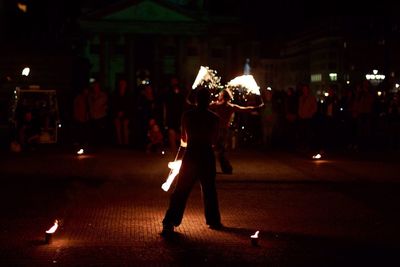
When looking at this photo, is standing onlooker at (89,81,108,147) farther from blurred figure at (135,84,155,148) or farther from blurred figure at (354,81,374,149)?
blurred figure at (354,81,374,149)

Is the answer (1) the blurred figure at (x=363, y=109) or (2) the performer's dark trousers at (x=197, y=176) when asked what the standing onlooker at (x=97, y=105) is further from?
(2) the performer's dark trousers at (x=197, y=176)

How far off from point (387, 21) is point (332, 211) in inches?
799

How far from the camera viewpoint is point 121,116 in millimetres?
24688

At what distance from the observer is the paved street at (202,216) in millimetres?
9102

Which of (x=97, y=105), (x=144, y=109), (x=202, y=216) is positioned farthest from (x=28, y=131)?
(x=202, y=216)

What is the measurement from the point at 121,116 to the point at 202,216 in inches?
515

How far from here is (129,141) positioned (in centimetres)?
2533

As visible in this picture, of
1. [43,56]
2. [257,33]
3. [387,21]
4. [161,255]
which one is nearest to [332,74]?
[257,33]

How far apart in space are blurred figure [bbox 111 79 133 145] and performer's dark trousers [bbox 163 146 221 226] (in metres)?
13.9

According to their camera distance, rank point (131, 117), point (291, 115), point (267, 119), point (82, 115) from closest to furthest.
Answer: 1. point (82, 115)
2. point (291, 115)
3. point (267, 119)
4. point (131, 117)

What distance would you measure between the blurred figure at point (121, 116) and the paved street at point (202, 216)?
481 centimetres

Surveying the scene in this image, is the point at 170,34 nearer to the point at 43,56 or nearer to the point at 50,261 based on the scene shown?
the point at 43,56

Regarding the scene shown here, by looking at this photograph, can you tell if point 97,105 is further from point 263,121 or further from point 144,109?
point 263,121

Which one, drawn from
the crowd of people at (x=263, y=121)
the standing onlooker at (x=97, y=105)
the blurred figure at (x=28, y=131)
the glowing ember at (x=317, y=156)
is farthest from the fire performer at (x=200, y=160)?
the standing onlooker at (x=97, y=105)
